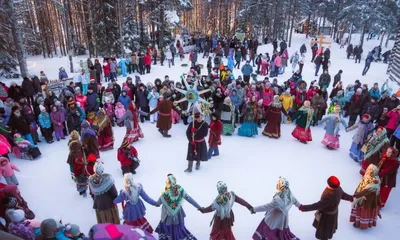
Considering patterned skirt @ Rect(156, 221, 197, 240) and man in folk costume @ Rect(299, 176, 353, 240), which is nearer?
man in folk costume @ Rect(299, 176, 353, 240)

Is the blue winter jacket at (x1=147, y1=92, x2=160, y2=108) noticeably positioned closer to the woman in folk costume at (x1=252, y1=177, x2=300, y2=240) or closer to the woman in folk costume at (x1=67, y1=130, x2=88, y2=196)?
the woman in folk costume at (x1=67, y1=130, x2=88, y2=196)

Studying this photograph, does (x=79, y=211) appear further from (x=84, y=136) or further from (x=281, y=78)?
(x=281, y=78)

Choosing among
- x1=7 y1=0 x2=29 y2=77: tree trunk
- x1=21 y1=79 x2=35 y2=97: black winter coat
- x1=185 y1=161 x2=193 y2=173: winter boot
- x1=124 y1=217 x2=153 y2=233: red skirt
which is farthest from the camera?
x1=7 y1=0 x2=29 y2=77: tree trunk

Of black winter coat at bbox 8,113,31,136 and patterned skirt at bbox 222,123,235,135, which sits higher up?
black winter coat at bbox 8,113,31,136

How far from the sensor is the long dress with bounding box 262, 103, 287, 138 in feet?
33.3

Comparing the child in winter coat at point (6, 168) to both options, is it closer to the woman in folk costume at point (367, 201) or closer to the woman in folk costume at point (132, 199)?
the woman in folk costume at point (132, 199)

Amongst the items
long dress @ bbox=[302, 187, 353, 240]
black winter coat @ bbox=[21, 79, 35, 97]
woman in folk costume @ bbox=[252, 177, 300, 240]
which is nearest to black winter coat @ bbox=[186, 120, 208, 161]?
woman in folk costume @ bbox=[252, 177, 300, 240]

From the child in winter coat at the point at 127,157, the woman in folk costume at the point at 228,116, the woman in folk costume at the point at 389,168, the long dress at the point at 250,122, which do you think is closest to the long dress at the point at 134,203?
the child in winter coat at the point at 127,157

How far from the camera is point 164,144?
32.6 feet

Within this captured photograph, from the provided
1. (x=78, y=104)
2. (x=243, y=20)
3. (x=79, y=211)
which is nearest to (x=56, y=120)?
(x=78, y=104)

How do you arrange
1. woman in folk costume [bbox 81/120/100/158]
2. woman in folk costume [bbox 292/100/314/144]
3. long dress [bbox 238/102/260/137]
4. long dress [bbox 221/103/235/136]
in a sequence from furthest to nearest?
1. long dress [bbox 238/102/260/137]
2. long dress [bbox 221/103/235/136]
3. woman in folk costume [bbox 292/100/314/144]
4. woman in folk costume [bbox 81/120/100/158]

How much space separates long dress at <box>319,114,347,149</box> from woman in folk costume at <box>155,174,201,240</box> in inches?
230

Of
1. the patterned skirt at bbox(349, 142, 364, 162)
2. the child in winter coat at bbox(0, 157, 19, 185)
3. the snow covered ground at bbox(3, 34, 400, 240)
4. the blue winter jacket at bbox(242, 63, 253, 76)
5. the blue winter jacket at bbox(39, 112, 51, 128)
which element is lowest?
the snow covered ground at bbox(3, 34, 400, 240)

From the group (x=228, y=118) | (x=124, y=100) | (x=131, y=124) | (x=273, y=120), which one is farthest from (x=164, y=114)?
(x=273, y=120)
